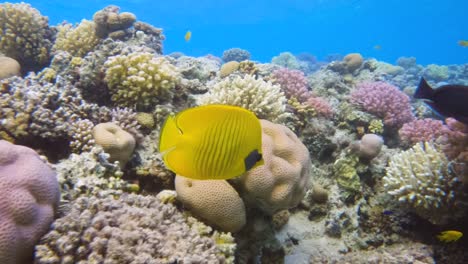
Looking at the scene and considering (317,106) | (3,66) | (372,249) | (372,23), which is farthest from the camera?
(372,23)

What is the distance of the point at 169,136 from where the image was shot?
137 centimetres

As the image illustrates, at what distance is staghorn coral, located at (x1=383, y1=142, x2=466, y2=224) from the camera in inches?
147

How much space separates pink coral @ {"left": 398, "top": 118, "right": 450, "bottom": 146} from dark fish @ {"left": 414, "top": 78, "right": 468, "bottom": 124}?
10.4ft

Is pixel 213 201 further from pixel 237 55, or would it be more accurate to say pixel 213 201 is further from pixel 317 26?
pixel 317 26

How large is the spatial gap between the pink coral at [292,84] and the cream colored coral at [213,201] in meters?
4.09

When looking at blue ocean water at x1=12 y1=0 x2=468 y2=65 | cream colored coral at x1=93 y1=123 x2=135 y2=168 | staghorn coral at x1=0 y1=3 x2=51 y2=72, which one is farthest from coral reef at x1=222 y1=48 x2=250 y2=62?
blue ocean water at x1=12 y1=0 x2=468 y2=65

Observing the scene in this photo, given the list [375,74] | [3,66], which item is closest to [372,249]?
[3,66]

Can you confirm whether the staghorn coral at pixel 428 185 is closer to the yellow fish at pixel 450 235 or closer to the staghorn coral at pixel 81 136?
the yellow fish at pixel 450 235

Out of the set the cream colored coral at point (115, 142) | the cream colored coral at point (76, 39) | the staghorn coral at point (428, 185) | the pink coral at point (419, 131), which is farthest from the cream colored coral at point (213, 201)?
the cream colored coral at point (76, 39)

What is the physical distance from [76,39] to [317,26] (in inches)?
5877

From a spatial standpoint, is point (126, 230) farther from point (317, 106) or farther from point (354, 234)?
point (317, 106)

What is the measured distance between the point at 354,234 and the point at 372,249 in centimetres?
32

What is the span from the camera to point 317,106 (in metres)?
6.03

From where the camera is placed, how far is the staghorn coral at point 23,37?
20.3 ft
